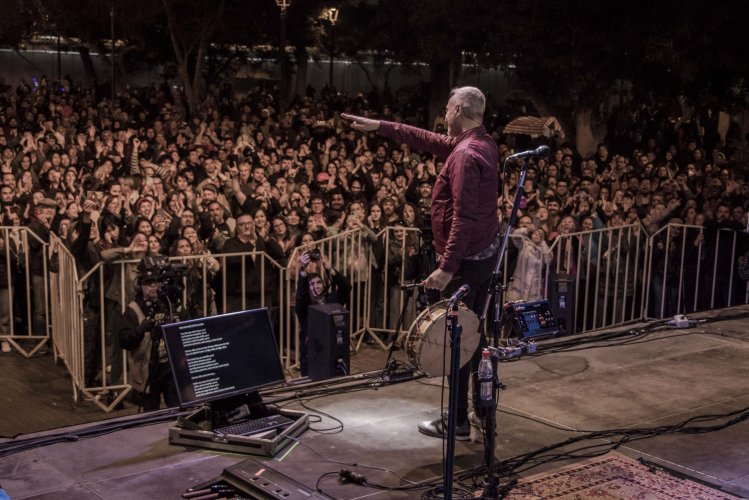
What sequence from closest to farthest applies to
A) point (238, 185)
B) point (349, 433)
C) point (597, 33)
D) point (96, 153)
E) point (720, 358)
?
point (349, 433)
point (720, 358)
point (238, 185)
point (96, 153)
point (597, 33)

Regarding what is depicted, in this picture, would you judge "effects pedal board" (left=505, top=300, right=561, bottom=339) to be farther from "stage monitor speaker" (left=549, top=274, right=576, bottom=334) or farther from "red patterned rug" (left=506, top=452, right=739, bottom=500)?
"stage monitor speaker" (left=549, top=274, right=576, bottom=334)

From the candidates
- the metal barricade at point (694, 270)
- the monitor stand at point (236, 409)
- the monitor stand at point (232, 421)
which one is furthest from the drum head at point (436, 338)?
the metal barricade at point (694, 270)

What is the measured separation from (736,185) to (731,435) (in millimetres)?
8566

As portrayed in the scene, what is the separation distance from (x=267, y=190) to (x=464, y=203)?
7359 millimetres

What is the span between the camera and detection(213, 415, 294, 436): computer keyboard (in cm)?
540

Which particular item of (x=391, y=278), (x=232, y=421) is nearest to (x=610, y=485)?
(x=232, y=421)

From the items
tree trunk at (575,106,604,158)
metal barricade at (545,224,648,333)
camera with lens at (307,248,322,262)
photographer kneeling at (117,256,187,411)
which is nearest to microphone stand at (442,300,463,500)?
photographer kneeling at (117,256,187,411)

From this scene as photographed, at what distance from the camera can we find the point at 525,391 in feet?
21.6

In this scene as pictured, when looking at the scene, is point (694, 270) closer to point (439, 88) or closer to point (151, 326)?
point (151, 326)

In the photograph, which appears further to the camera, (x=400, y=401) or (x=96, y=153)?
(x=96, y=153)

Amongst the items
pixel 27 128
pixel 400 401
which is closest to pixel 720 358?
pixel 400 401

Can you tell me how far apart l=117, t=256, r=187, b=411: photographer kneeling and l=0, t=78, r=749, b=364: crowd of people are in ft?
1.46

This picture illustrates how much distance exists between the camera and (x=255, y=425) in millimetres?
5500

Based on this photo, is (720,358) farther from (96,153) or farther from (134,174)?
(96,153)
